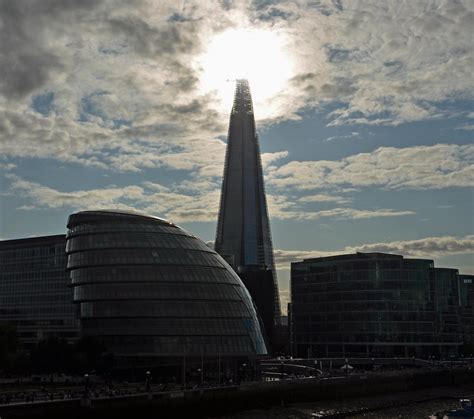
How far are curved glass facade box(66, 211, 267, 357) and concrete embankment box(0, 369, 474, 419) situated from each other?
18.5 m

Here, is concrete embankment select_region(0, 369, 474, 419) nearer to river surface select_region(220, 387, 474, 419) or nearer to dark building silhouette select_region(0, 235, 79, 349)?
river surface select_region(220, 387, 474, 419)

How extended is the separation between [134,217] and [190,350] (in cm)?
2929

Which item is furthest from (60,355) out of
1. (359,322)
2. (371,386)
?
(359,322)

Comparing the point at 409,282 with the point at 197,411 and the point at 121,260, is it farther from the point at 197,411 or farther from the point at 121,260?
the point at 197,411

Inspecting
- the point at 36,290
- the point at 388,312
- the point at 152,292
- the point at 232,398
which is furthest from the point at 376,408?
the point at 388,312

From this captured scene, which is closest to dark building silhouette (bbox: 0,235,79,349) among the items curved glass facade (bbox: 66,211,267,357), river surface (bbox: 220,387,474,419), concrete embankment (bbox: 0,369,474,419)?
curved glass facade (bbox: 66,211,267,357)

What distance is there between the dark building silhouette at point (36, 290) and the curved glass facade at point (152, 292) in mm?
7899

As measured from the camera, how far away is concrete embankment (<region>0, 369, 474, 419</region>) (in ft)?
232

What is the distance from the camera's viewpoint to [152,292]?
11906 centimetres

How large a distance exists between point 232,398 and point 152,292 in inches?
1274

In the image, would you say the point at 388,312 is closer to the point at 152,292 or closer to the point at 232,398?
the point at 152,292

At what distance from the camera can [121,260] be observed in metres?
122

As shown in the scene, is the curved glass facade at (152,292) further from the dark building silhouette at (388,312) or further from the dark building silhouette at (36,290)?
the dark building silhouette at (388,312)

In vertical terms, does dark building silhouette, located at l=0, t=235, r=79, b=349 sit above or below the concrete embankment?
above
